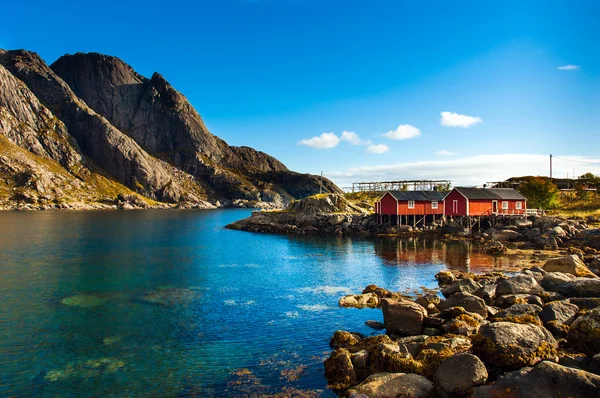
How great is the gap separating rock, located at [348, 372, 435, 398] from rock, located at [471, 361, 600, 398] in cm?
193

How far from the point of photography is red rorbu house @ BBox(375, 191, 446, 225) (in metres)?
89.8

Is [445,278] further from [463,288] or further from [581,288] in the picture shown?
[581,288]

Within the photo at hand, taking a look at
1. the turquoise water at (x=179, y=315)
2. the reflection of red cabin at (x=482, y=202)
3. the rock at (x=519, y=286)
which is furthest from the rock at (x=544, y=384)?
the reflection of red cabin at (x=482, y=202)

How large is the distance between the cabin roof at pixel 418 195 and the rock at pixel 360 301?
5824cm

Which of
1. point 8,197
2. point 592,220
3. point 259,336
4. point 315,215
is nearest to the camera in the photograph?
point 259,336

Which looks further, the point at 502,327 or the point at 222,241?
the point at 222,241

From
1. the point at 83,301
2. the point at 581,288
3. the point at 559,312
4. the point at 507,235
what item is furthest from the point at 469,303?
the point at 507,235

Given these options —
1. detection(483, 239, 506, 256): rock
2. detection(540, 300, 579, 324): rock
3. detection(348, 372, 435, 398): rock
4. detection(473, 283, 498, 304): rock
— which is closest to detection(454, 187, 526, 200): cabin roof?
detection(483, 239, 506, 256): rock

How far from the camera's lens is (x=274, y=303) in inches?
1345

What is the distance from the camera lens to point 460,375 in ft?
52.5

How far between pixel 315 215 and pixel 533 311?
79.1 meters

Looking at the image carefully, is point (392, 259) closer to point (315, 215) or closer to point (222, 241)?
point (222, 241)

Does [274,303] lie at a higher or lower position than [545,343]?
lower

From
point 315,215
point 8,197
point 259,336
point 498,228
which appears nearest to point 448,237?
point 498,228
